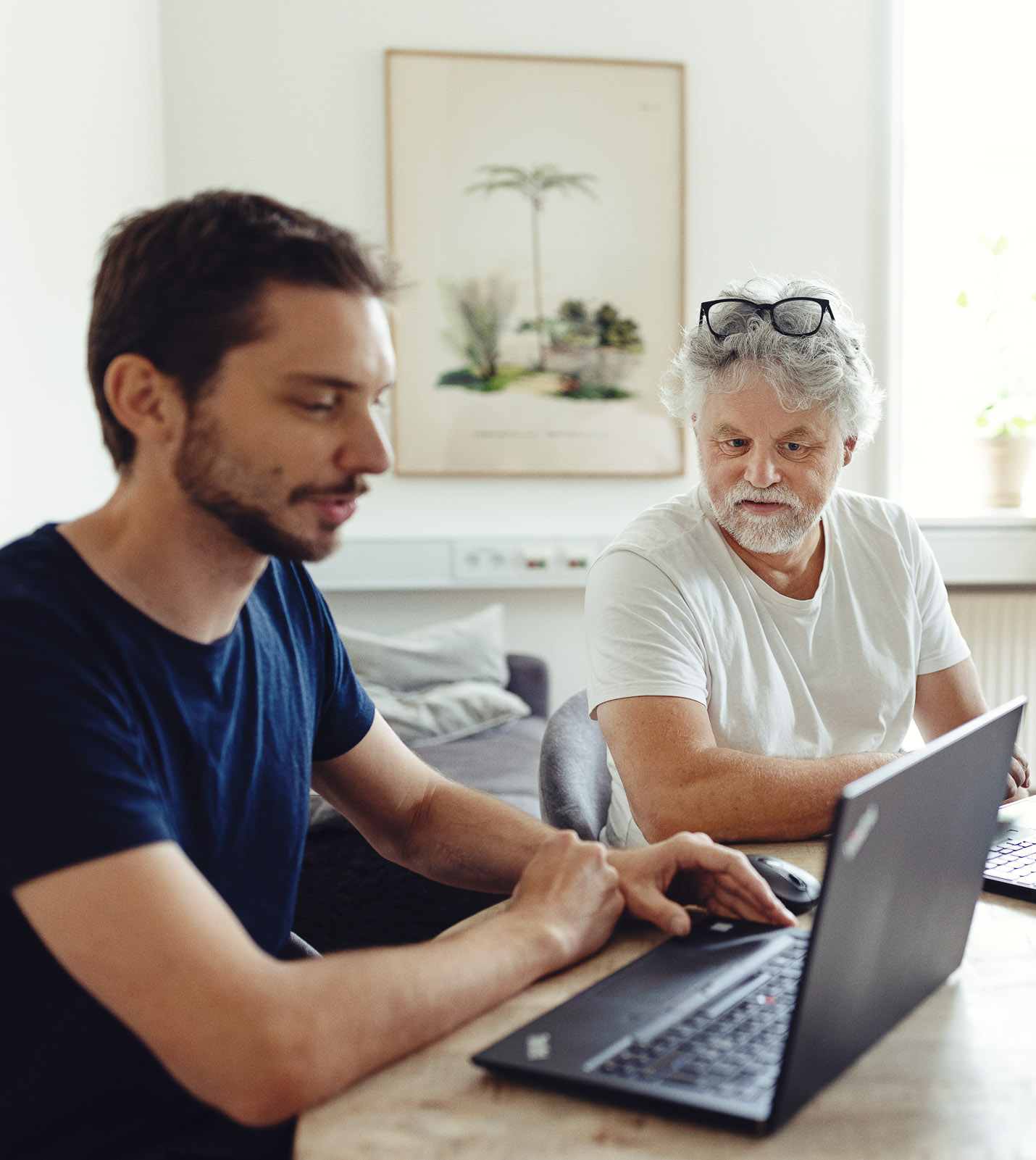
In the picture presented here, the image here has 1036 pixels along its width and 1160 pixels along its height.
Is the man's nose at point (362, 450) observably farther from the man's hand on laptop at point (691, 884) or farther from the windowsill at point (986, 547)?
the windowsill at point (986, 547)

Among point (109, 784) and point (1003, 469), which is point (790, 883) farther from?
point (1003, 469)

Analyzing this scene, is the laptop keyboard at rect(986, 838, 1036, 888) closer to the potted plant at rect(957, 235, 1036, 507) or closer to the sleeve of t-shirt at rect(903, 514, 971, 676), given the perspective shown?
the sleeve of t-shirt at rect(903, 514, 971, 676)

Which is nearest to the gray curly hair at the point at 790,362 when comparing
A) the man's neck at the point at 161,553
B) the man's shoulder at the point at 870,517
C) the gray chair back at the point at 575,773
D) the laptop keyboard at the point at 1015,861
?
the man's shoulder at the point at 870,517

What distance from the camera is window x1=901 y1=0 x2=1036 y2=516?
353 centimetres

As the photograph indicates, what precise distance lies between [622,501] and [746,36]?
Result: 4.80ft

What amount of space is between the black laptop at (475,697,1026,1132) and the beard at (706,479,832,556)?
0.71m

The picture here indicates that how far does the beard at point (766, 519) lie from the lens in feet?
5.20

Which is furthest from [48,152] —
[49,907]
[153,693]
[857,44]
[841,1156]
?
[857,44]

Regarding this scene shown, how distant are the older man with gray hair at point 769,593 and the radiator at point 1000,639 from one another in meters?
1.79

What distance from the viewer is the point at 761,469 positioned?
5.19ft

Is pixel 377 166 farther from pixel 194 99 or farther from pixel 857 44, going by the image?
pixel 857 44

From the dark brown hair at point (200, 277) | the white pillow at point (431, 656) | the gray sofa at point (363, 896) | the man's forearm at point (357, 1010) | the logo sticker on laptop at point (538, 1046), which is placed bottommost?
the gray sofa at point (363, 896)

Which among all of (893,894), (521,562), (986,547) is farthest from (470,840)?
(986,547)

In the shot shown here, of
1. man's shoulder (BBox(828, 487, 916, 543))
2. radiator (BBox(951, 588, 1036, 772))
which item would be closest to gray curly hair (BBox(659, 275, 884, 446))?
man's shoulder (BBox(828, 487, 916, 543))
